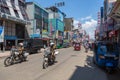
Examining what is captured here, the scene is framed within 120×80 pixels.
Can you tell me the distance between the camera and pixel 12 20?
39.3 metres

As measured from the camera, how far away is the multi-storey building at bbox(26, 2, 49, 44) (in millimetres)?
51750

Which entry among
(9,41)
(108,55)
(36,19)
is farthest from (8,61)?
(36,19)

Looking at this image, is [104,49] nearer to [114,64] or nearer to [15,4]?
[114,64]

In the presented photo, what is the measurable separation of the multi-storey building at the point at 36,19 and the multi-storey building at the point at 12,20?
3431 millimetres

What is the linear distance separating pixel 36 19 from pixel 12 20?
1653 cm

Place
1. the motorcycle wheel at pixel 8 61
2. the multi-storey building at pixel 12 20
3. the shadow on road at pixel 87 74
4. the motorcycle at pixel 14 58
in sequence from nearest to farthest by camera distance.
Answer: the shadow on road at pixel 87 74 → the motorcycle wheel at pixel 8 61 → the motorcycle at pixel 14 58 → the multi-storey building at pixel 12 20

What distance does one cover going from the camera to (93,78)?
11836 millimetres

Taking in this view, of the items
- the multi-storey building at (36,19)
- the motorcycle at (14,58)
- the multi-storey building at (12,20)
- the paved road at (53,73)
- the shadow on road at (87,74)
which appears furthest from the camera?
the multi-storey building at (36,19)

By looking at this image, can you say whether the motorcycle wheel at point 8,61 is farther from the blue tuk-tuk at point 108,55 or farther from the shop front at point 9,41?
the shop front at point 9,41

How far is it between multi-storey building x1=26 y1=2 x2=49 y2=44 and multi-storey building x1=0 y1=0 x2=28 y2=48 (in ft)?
11.3

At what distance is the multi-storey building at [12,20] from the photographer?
124 ft

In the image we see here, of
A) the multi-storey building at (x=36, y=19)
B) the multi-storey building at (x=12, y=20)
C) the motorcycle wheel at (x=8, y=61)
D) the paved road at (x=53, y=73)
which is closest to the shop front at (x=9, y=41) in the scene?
the multi-storey building at (x=12, y=20)

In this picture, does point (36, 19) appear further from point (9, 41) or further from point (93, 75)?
point (93, 75)

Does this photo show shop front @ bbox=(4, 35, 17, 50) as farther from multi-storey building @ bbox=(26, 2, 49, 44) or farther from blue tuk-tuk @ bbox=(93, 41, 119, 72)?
blue tuk-tuk @ bbox=(93, 41, 119, 72)
